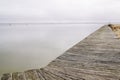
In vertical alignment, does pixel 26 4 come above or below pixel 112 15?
above

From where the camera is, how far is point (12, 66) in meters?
4.13

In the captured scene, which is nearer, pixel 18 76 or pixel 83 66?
pixel 18 76

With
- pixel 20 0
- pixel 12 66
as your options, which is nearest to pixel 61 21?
pixel 20 0

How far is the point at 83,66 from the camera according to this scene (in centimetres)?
294

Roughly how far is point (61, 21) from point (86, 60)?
12.0 m

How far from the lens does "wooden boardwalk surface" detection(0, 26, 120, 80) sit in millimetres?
2562

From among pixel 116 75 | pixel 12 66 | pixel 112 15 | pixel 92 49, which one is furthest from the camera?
pixel 112 15

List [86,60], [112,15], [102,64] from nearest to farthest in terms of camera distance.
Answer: [102,64], [86,60], [112,15]

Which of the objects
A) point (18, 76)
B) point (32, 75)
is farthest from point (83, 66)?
point (18, 76)

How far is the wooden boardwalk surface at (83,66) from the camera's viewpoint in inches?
101

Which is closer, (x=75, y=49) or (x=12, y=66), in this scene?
(x=75, y=49)

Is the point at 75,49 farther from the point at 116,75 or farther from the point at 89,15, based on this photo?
the point at 89,15

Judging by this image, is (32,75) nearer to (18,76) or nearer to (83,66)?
(18,76)

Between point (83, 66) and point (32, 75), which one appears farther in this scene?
point (83, 66)
